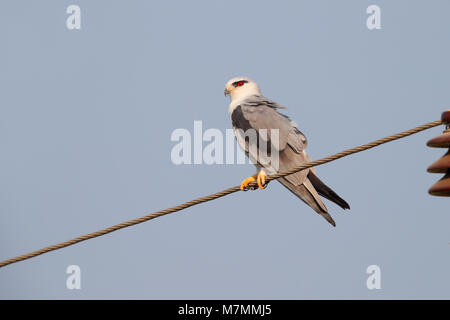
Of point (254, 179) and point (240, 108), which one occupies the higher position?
point (240, 108)

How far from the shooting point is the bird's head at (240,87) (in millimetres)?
9891

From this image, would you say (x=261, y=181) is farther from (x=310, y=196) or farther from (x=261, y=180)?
(x=310, y=196)

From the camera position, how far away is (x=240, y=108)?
903cm

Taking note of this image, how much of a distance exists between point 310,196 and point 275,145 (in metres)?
1.02

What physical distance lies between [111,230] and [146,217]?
12.2 inches

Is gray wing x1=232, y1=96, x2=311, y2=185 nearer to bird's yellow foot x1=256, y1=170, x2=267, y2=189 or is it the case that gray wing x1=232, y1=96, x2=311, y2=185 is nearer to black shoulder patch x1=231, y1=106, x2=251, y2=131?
black shoulder patch x1=231, y1=106, x2=251, y2=131

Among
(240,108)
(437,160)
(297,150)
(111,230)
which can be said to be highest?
(240,108)

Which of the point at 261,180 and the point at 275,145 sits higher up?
the point at 275,145

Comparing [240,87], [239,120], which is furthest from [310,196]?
[240,87]

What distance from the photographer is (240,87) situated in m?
9.98

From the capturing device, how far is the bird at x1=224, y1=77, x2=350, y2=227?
25.2ft

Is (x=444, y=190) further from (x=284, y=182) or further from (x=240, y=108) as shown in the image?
(x=240, y=108)

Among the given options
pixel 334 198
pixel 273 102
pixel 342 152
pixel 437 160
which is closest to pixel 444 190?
pixel 437 160

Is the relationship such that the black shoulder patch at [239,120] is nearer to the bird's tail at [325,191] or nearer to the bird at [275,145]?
the bird at [275,145]
